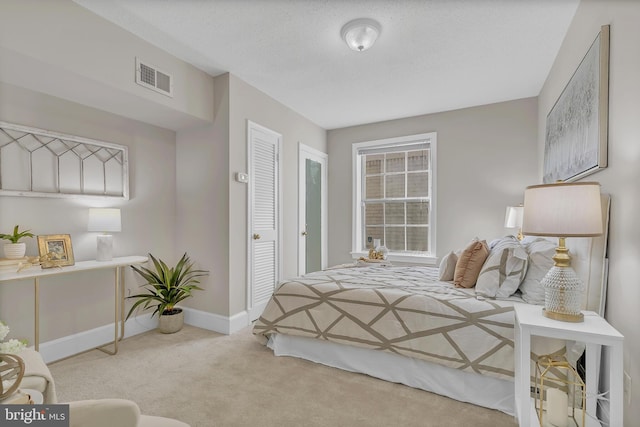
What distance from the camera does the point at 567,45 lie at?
2.38 m

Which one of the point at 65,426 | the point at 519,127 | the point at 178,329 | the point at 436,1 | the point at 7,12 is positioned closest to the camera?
the point at 65,426

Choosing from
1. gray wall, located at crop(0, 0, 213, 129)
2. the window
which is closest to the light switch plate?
gray wall, located at crop(0, 0, 213, 129)

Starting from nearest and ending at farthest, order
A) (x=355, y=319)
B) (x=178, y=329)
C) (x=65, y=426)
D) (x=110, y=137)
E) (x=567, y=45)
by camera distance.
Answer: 1. (x=65, y=426)
2. (x=355, y=319)
3. (x=567, y=45)
4. (x=110, y=137)
5. (x=178, y=329)

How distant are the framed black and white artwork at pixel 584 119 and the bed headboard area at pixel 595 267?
348mm

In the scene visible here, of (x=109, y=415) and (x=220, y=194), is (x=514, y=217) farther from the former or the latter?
(x=109, y=415)

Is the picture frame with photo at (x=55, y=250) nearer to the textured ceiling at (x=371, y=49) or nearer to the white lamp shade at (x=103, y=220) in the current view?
the white lamp shade at (x=103, y=220)

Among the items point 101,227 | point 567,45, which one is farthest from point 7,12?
point 567,45

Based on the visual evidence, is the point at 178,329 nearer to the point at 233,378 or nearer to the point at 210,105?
the point at 233,378

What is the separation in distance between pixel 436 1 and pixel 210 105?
223 cm

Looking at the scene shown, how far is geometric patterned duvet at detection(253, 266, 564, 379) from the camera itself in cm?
180

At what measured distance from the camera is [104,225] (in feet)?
8.23

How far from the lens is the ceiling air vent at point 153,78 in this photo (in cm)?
246

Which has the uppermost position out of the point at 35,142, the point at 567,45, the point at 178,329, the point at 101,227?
the point at 567,45

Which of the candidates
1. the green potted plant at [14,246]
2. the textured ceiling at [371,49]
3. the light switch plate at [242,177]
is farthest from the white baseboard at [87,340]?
the textured ceiling at [371,49]
